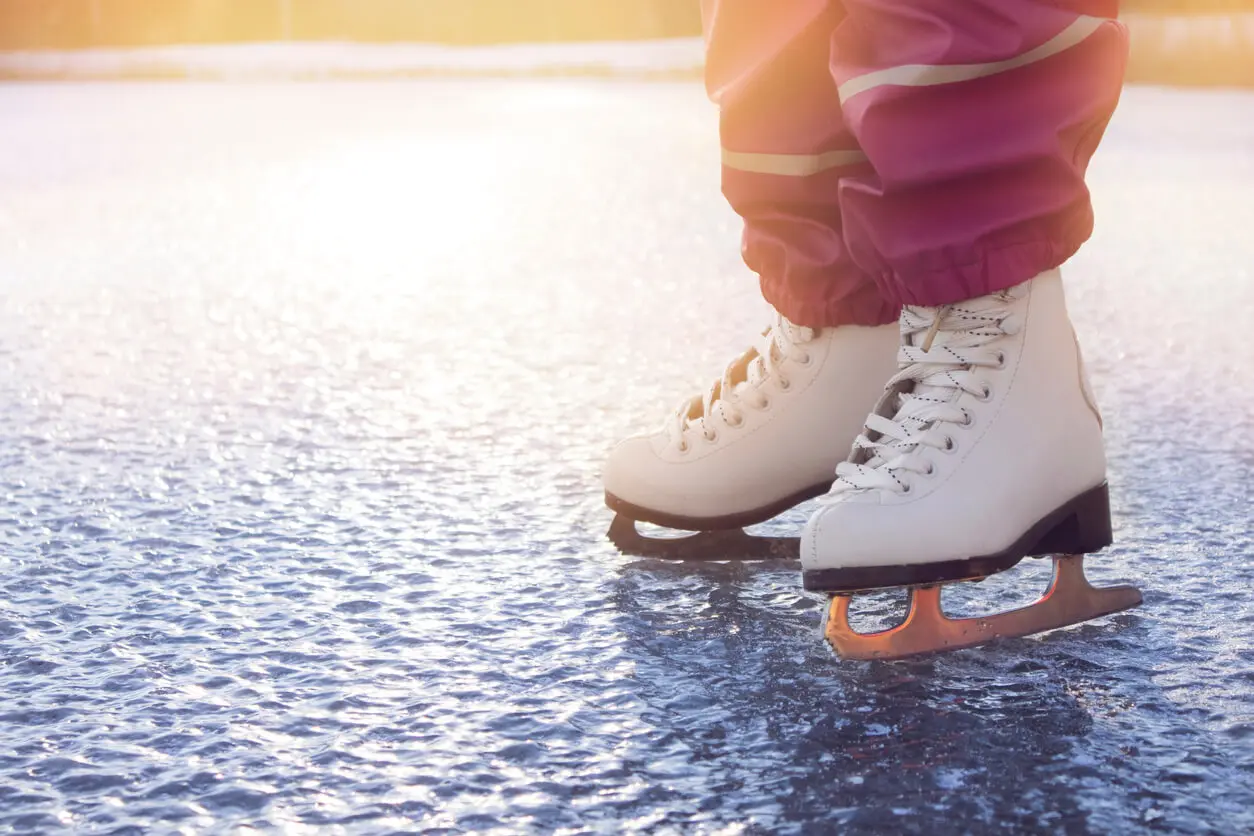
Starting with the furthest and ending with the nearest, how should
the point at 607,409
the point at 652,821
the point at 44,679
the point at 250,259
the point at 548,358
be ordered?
the point at 250,259 < the point at 548,358 < the point at 607,409 < the point at 44,679 < the point at 652,821

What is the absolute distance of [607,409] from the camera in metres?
1.60

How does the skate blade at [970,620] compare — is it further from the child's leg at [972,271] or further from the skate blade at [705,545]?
the skate blade at [705,545]

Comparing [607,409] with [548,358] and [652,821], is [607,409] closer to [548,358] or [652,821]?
[548,358]

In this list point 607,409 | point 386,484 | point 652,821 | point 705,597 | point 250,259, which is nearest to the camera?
point 652,821

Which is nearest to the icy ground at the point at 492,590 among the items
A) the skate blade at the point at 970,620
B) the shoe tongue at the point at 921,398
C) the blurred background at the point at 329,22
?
the skate blade at the point at 970,620

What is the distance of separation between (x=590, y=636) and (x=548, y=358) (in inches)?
35.0

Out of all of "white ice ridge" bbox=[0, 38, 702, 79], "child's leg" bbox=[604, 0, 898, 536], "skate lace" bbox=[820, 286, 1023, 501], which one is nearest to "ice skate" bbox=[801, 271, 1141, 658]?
"skate lace" bbox=[820, 286, 1023, 501]

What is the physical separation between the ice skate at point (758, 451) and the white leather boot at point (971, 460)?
4.3 inches

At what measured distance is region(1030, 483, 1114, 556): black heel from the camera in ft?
3.26

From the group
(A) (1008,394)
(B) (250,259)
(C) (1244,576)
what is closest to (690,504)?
(A) (1008,394)

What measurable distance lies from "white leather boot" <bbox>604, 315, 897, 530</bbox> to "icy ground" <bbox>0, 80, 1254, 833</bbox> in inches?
2.1

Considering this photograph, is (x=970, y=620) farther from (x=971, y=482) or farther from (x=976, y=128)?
(x=976, y=128)

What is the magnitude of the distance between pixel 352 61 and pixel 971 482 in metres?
8.46

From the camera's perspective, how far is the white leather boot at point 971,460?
3.08 feet
